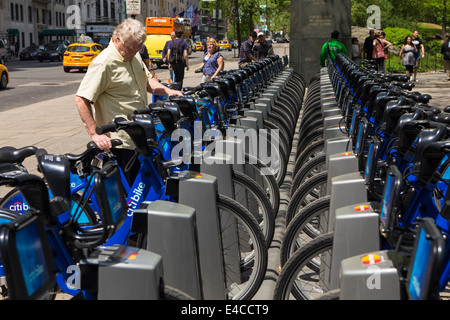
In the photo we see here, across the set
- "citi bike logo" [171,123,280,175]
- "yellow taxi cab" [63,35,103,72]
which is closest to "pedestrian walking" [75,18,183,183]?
"citi bike logo" [171,123,280,175]

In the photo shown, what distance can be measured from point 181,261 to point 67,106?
49.2 ft

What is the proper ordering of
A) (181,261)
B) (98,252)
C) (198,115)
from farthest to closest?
(198,115) < (181,261) < (98,252)

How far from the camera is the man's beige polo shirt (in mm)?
4926

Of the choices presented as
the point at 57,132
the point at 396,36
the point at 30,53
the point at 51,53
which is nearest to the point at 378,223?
the point at 57,132

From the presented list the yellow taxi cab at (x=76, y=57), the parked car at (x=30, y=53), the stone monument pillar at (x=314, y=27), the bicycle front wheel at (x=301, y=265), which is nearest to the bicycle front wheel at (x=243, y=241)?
the bicycle front wheel at (x=301, y=265)

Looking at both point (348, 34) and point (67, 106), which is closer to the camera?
point (67, 106)

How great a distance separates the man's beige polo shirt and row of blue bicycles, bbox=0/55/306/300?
10.8 inches

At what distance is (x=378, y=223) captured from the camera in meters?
3.39

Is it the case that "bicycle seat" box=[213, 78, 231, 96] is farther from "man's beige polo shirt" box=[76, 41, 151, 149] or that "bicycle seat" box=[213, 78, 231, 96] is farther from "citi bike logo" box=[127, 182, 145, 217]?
"citi bike logo" box=[127, 182, 145, 217]

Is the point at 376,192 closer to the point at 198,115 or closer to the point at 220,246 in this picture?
the point at 220,246

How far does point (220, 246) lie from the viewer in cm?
412

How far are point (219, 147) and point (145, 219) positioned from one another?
183 centimetres

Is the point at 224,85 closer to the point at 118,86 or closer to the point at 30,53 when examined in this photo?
the point at 118,86
